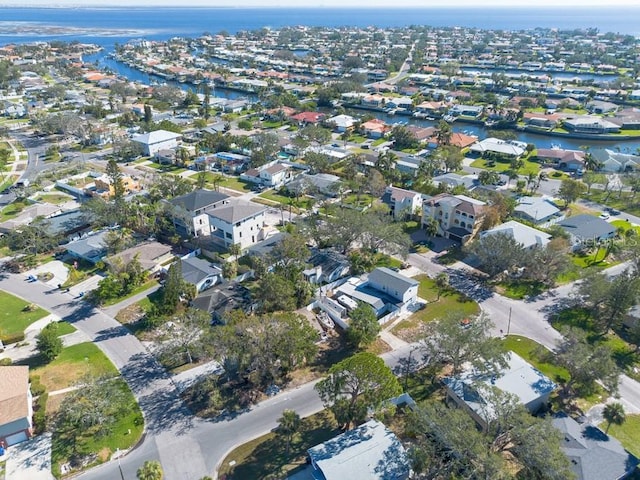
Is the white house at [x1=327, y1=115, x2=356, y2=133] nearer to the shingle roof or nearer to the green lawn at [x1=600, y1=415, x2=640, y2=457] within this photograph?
the green lawn at [x1=600, y1=415, x2=640, y2=457]

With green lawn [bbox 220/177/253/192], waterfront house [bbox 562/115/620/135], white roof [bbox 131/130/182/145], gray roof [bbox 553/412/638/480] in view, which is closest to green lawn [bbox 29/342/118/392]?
gray roof [bbox 553/412/638/480]

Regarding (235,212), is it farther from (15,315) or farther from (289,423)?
(289,423)

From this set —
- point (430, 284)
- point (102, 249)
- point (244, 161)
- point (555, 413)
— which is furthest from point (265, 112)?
point (555, 413)

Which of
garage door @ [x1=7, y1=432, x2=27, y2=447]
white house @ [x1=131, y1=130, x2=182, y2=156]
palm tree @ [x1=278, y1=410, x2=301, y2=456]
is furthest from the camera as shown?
white house @ [x1=131, y1=130, x2=182, y2=156]

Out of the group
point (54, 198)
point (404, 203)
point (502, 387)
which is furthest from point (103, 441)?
point (54, 198)

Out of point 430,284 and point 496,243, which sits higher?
point 496,243

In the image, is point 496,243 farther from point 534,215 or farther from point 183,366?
point 183,366
